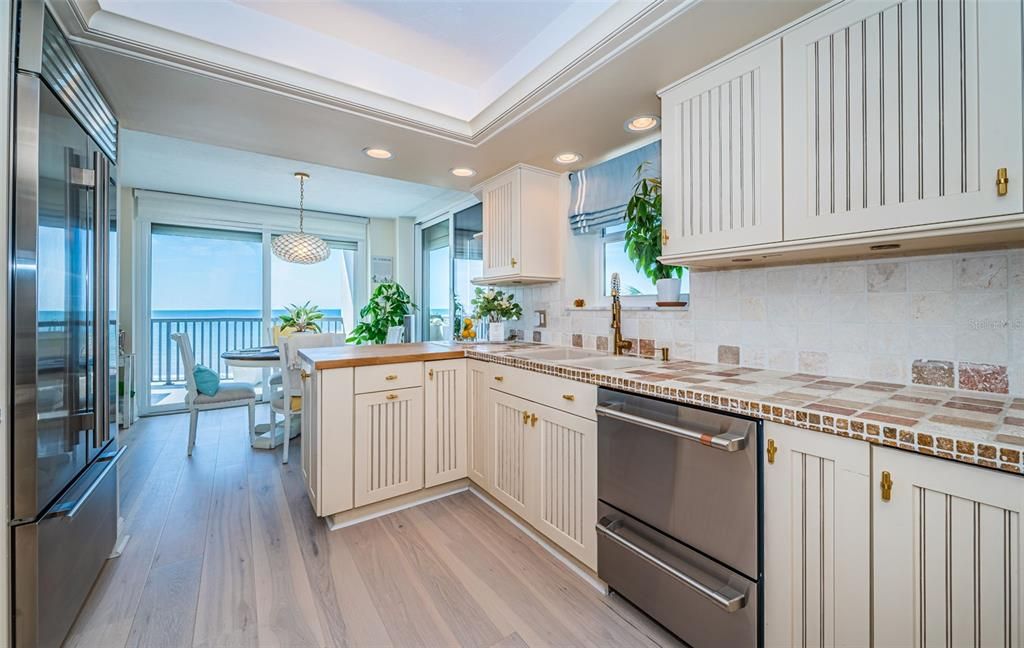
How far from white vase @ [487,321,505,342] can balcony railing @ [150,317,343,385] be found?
138 inches

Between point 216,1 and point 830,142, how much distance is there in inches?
93.3

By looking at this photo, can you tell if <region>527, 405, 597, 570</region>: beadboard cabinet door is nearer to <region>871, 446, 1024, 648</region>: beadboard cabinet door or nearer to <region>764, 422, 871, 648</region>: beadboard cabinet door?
<region>764, 422, 871, 648</region>: beadboard cabinet door

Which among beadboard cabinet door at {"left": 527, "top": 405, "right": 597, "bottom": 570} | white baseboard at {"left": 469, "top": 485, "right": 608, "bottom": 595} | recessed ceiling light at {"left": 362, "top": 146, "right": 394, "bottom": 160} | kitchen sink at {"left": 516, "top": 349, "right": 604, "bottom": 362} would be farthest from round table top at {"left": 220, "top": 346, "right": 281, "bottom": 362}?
beadboard cabinet door at {"left": 527, "top": 405, "right": 597, "bottom": 570}

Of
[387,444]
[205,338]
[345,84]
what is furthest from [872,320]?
[205,338]

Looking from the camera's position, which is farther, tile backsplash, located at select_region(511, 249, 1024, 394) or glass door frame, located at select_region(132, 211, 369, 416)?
glass door frame, located at select_region(132, 211, 369, 416)

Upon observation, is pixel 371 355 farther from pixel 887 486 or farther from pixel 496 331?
pixel 887 486

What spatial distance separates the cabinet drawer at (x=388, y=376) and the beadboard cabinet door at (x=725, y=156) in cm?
148

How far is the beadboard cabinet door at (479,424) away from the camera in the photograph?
96.7 inches

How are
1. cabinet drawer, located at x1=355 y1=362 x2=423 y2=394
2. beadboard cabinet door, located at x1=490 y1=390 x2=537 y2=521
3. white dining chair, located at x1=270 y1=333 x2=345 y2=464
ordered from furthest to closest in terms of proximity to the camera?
white dining chair, located at x1=270 y1=333 x2=345 y2=464, cabinet drawer, located at x1=355 y1=362 x2=423 y2=394, beadboard cabinet door, located at x1=490 y1=390 x2=537 y2=521

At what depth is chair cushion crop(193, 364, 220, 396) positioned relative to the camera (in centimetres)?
344

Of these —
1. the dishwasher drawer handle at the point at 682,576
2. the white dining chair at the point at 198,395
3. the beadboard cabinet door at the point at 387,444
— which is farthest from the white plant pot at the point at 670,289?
the white dining chair at the point at 198,395

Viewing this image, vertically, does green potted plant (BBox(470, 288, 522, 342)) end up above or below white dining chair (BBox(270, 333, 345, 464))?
above

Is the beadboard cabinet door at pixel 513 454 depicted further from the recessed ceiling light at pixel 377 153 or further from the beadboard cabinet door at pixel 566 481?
the recessed ceiling light at pixel 377 153

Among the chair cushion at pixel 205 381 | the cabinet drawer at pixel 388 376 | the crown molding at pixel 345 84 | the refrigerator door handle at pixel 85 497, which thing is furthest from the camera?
the chair cushion at pixel 205 381
